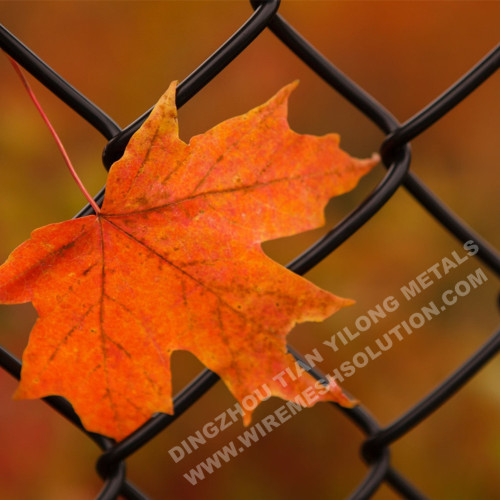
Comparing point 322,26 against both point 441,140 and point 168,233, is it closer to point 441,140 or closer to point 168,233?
point 441,140

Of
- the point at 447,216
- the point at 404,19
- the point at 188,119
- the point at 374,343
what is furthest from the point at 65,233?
the point at 404,19

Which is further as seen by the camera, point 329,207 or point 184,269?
point 329,207

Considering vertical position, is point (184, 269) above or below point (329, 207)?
above

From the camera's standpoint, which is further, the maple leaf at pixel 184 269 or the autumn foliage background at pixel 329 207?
the autumn foliage background at pixel 329 207

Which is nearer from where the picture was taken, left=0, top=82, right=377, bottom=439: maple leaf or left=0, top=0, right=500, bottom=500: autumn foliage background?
left=0, top=82, right=377, bottom=439: maple leaf
